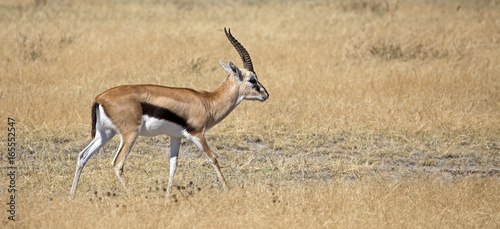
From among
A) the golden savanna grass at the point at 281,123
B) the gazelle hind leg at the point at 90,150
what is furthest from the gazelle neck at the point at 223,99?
the gazelle hind leg at the point at 90,150

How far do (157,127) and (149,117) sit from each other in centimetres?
12

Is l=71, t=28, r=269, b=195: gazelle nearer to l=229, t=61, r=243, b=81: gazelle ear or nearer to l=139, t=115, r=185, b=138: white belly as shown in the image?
l=139, t=115, r=185, b=138: white belly

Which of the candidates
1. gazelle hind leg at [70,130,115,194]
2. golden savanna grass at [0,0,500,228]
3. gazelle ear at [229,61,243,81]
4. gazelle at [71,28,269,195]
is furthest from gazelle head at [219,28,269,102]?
gazelle hind leg at [70,130,115,194]

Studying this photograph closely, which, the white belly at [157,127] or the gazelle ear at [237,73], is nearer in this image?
the white belly at [157,127]

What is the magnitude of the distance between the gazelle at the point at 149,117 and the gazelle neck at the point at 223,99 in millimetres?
10

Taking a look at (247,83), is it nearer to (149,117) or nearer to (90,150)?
(149,117)

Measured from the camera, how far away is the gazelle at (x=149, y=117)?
226 inches

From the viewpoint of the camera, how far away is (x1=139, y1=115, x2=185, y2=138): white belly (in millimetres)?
5883

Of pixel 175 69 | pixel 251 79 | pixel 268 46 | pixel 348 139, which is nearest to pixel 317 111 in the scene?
pixel 348 139

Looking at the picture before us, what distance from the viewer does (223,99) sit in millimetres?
6578

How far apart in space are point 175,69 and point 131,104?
594 cm

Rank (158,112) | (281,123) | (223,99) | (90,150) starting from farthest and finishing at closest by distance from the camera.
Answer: (281,123), (223,99), (158,112), (90,150)

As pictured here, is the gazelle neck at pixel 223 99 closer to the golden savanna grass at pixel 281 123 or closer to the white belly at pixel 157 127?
the white belly at pixel 157 127

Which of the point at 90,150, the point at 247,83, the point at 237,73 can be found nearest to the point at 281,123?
the point at 247,83
